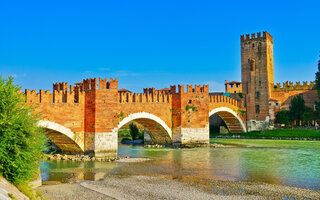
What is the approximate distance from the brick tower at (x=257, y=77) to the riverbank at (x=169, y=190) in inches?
1096

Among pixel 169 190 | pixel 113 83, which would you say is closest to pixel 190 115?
pixel 113 83

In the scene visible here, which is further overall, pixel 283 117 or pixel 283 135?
pixel 283 117

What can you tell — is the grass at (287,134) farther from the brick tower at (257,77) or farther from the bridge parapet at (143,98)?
the bridge parapet at (143,98)

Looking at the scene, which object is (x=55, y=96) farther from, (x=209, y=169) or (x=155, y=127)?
(x=155, y=127)

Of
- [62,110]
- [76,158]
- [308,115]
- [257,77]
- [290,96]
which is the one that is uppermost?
[257,77]

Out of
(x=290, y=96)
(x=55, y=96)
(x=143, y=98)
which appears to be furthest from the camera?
(x=290, y=96)

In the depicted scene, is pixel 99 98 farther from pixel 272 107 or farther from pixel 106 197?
pixel 272 107

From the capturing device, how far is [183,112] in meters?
22.5

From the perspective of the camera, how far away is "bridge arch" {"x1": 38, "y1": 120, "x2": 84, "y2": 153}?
14.5 m

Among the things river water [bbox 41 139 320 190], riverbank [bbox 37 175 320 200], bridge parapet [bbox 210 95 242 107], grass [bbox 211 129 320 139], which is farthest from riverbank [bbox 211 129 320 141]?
riverbank [bbox 37 175 320 200]

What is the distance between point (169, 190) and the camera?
9.41 meters

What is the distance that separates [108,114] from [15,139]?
851 centimetres

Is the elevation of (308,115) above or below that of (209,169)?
above

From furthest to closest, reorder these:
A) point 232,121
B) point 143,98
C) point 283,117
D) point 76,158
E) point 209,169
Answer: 1. point 283,117
2. point 232,121
3. point 143,98
4. point 76,158
5. point 209,169
